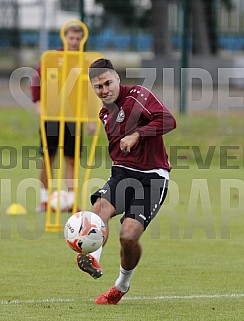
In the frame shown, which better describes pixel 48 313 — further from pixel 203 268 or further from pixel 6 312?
pixel 203 268

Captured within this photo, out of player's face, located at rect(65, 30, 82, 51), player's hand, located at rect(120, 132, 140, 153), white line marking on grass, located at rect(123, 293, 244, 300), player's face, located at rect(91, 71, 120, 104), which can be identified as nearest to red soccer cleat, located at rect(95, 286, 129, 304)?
white line marking on grass, located at rect(123, 293, 244, 300)

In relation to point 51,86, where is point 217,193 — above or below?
below

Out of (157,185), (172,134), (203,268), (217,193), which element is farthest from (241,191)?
(157,185)

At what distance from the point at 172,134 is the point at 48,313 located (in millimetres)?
12735

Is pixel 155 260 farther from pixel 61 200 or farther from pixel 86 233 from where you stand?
pixel 61 200

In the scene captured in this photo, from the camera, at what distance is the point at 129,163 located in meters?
7.62

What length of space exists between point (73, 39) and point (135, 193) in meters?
4.41

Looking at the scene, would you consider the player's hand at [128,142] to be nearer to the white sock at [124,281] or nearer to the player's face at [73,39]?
the white sock at [124,281]

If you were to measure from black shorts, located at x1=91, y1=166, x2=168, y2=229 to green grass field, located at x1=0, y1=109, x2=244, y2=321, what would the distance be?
72 cm

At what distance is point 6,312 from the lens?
22.9 feet

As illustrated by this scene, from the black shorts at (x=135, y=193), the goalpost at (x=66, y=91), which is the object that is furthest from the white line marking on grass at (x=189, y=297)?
the goalpost at (x=66, y=91)

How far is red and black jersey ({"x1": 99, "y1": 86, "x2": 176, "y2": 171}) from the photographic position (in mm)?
7566

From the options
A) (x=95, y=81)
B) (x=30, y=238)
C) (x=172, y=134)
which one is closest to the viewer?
(x=95, y=81)

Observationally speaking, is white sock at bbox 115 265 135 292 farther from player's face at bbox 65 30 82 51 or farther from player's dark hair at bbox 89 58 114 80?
player's face at bbox 65 30 82 51
